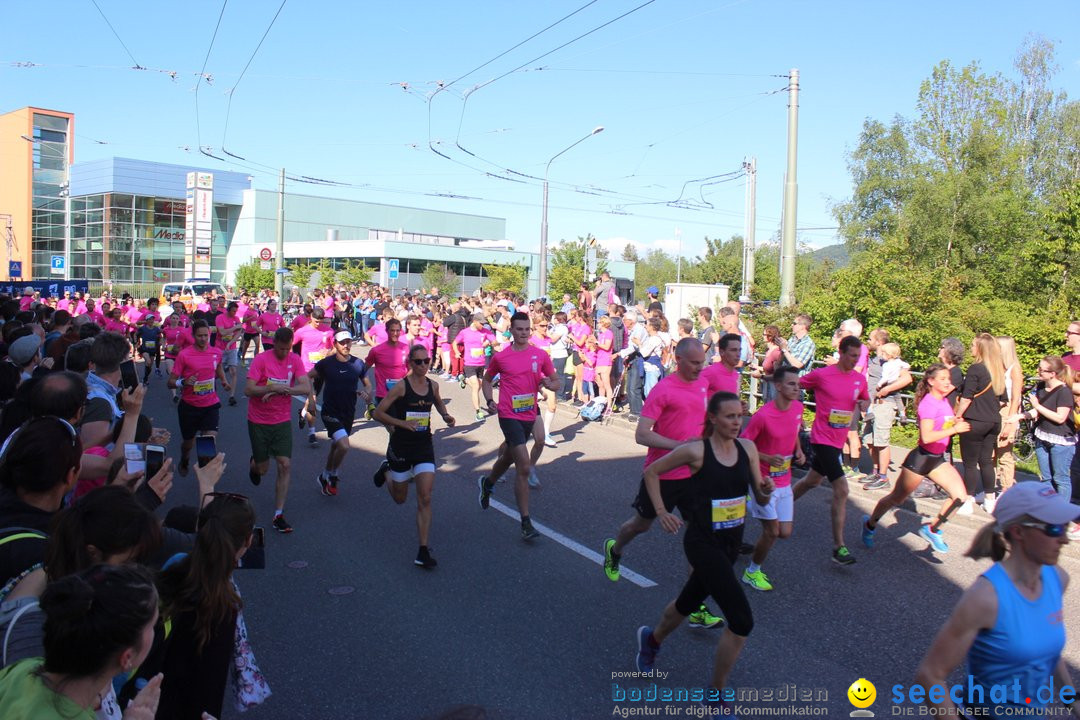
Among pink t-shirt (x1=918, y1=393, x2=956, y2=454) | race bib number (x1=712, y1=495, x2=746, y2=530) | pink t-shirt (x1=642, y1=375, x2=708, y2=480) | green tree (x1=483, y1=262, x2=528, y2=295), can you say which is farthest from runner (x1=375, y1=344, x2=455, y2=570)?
green tree (x1=483, y1=262, x2=528, y2=295)

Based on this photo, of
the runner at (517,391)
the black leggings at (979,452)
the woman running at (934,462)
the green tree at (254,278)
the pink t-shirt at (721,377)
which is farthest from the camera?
the green tree at (254,278)

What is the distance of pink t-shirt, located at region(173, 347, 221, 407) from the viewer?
28.1 feet

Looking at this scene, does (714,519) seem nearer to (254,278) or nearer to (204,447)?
(204,447)

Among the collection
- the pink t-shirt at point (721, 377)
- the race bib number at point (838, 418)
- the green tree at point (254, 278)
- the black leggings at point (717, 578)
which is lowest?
the black leggings at point (717, 578)

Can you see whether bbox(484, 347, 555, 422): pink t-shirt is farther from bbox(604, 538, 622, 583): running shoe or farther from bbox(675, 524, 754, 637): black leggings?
bbox(675, 524, 754, 637): black leggings

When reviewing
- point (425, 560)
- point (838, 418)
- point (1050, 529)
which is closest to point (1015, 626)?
point (1050, 529)

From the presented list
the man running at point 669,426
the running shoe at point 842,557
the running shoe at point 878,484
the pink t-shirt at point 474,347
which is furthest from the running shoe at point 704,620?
the pink t-shirt at point 474,347

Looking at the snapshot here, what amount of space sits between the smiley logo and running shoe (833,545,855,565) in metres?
2.01

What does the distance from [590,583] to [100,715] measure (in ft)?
13.8

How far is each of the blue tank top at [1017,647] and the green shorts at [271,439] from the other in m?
6.38

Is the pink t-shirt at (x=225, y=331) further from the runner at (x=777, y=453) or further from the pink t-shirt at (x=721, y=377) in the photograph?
the runner at (x=777, y=453)

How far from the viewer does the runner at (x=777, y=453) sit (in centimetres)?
576

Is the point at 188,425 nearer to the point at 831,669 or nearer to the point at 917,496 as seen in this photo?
the point at 831,669

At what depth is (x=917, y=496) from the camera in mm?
8820
